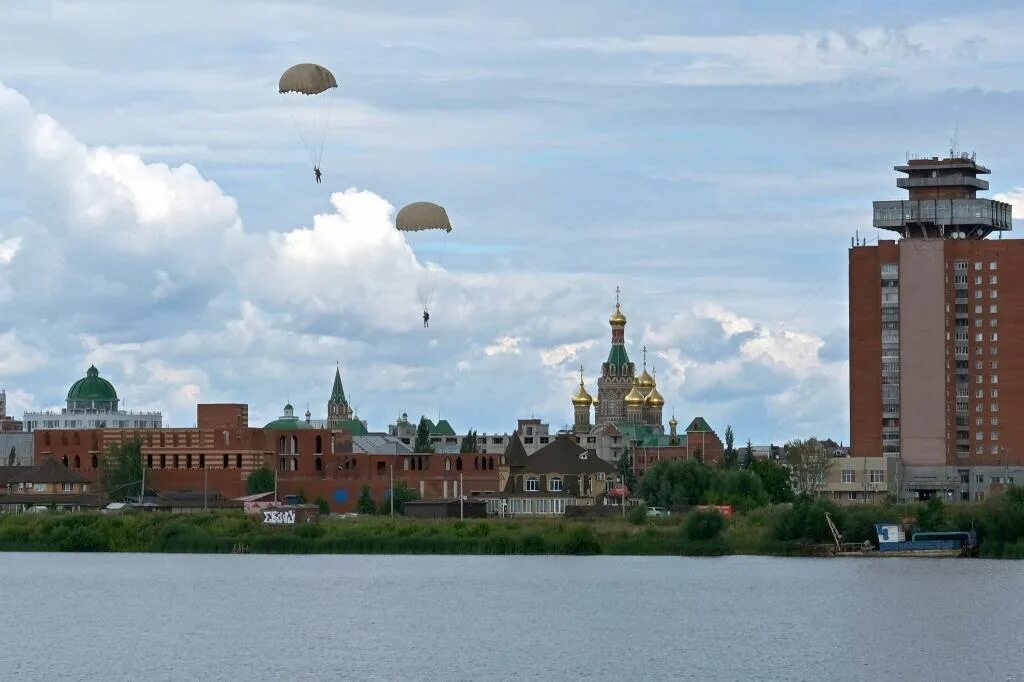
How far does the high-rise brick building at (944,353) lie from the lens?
7062 inches

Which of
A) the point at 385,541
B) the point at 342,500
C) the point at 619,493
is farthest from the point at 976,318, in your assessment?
the point at 385,541

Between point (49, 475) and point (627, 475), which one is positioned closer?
point (49, 475)

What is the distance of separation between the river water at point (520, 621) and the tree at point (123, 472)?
49.6 meters

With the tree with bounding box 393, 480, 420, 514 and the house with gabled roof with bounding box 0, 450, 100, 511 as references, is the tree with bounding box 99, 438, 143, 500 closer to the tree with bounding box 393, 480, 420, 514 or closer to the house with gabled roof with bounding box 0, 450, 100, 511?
the house with gabled roof with bounding box 0, 450, 100, 511

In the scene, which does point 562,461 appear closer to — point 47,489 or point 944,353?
point 944,353

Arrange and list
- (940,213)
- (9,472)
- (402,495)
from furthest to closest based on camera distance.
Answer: (940,213), (9,472), (402,495)

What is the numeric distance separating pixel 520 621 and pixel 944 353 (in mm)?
104581

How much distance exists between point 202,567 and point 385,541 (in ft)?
44.7

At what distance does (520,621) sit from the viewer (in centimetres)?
8094

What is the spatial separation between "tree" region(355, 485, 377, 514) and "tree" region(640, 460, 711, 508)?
66.6 feet

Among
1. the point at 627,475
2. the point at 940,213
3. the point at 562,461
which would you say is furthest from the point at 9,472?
the point at 940,213

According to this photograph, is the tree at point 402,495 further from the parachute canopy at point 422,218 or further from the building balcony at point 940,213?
the parachute canopy at point 422,218

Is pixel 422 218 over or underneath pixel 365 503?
over

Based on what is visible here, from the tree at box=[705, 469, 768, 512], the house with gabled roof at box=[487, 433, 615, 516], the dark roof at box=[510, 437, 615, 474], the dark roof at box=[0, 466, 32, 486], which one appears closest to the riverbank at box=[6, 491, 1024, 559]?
the tree at box=[705, 469, 768, 512]
